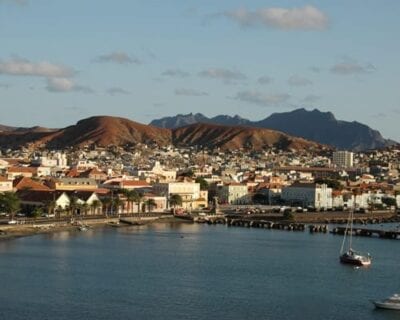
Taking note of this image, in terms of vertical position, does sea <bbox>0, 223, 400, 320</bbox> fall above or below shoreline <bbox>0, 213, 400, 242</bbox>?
below

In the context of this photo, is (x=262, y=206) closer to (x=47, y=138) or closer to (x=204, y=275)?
(x=204, y=275)

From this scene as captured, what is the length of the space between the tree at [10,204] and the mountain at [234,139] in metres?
94.1

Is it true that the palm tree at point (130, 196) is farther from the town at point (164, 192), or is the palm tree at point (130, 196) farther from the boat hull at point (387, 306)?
the boat hull at point (387, 306)

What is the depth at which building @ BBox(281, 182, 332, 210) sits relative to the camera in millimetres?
58281

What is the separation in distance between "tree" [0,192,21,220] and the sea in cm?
392

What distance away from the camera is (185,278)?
2512cm

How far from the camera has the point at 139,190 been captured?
51.6 m

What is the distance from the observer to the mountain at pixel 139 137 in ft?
429

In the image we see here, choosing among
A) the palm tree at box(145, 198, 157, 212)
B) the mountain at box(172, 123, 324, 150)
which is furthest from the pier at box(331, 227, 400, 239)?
the mountain at box(172, 123, 324, 150)

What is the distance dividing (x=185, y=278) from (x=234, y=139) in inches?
4446

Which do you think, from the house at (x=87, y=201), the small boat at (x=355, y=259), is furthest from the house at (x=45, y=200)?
the small boat at (x=355, y=259)

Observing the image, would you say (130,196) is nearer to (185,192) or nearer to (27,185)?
(27,185)

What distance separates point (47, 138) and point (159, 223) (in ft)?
294

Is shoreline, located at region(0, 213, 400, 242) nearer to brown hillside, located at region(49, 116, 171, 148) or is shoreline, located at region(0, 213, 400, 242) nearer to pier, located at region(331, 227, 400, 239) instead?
pier, located at region(331, 227, 400, 239)
